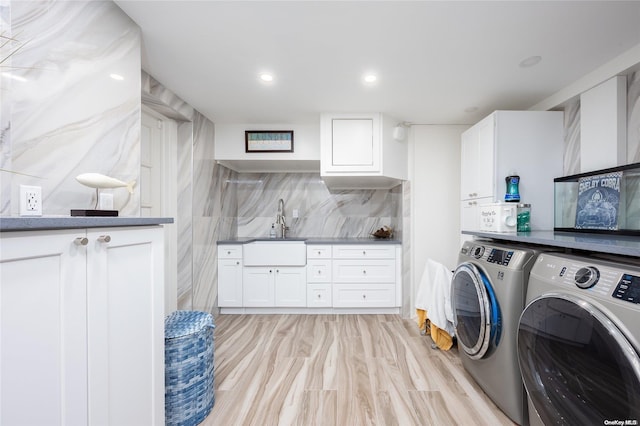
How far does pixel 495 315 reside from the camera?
1411 mm

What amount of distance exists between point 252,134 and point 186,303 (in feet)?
6.28

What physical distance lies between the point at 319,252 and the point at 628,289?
7.86ft

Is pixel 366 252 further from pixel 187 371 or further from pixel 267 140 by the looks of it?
pixel 187 371

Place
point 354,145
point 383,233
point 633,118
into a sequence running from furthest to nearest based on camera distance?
point 383,233 < point 354,145 < point 633,118

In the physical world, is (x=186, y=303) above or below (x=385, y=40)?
below

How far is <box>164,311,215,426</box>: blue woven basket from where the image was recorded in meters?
1.31

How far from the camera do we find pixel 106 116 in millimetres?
1282

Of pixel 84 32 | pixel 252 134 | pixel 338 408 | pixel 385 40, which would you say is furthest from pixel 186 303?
pixel 385 40

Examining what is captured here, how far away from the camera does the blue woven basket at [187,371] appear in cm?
131

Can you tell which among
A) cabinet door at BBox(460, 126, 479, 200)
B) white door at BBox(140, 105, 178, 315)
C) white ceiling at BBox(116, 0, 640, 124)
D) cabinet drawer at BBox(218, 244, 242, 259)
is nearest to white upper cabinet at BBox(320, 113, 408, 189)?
white ceiling at BBox(116, 0, 640, 124)

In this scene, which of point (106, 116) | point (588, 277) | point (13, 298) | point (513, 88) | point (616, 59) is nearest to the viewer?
point (13, 298)

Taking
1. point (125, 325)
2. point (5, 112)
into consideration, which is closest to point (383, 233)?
point (125, 325)

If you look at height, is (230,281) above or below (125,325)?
below

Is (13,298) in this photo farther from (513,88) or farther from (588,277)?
(513,88)
